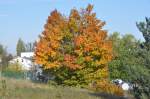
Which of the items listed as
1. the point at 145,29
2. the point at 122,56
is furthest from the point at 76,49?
the point at 145,29

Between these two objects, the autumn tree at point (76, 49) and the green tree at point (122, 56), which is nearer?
the green tree at point (122, 56)

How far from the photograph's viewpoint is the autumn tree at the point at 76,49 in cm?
5784

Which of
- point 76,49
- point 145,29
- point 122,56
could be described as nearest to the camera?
point 145,29

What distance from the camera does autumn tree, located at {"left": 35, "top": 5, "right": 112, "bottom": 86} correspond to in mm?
57844

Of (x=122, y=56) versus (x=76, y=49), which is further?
(x=122, y=56)

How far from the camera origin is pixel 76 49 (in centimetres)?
5859

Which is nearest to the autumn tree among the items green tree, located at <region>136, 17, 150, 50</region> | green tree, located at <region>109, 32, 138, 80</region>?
green tree, located at <region>109, 32, 138, 80</region>

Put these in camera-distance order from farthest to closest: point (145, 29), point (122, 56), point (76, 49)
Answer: point (122, 56) → point (76, 49) → point (145, 29)

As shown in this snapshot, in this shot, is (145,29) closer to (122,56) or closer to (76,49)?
(76,49)

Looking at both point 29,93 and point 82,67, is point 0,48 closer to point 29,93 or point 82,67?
point 82,67

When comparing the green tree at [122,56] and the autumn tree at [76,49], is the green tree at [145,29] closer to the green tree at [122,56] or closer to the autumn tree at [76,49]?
the green tree at [122,56]

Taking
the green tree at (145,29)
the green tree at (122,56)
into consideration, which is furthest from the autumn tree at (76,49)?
the green tree at (145,29)

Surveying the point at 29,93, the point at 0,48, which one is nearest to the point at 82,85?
the point at 29,93

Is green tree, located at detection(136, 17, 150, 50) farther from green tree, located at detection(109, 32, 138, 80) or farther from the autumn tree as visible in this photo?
the autumn tree
